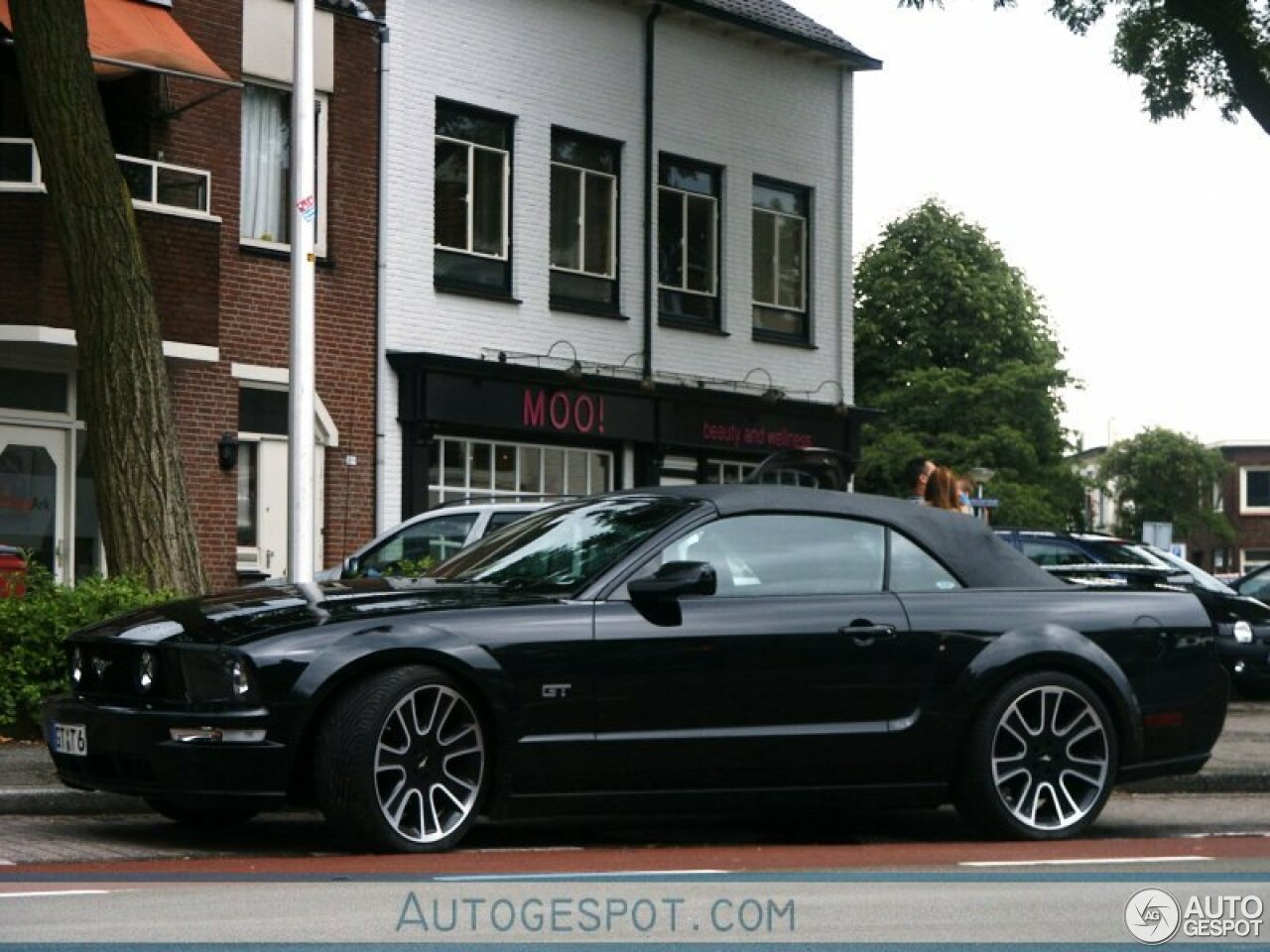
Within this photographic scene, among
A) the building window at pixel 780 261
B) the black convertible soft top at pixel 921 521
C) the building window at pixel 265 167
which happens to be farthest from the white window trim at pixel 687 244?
the black convertible soft top at pixel 921 521

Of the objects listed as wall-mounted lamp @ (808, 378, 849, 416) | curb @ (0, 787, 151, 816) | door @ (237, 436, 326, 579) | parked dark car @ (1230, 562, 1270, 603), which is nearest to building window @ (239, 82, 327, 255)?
door @ (237, 436, 326, 579)

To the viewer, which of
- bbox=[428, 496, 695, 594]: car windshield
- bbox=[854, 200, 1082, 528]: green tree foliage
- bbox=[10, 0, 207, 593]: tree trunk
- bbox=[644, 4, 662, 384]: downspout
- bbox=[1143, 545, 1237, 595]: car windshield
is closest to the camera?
bbox=[428, 496, 695, 594]: car windshield

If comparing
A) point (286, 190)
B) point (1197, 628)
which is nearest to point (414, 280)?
point (286, 190)

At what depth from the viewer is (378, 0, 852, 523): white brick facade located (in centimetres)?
2655

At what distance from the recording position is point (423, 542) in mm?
18109

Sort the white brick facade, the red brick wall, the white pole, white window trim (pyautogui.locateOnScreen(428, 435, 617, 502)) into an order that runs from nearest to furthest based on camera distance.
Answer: the white pole → the red brick wall → the white brick facade → white window trim (pyautogui.locateOnScreen(428, 435, 617, 502))

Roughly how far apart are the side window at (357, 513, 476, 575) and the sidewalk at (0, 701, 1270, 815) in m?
5.07

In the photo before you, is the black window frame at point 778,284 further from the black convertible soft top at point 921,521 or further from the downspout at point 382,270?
the black convertible soft top at point 921,521

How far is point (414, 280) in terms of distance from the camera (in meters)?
26.6

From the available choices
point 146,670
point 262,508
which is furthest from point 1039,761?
point 262,508

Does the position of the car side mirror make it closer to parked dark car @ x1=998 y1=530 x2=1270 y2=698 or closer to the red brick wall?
parked dark car @ x1=998 y1=530 x2=1270 y2=698

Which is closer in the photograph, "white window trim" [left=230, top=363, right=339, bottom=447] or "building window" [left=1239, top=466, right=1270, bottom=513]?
"white window trim" [left=230, top=363, right=339, bottom=447]

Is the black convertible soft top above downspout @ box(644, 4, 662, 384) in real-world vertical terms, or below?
below

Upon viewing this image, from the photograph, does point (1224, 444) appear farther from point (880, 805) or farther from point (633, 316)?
point (880, 805)
